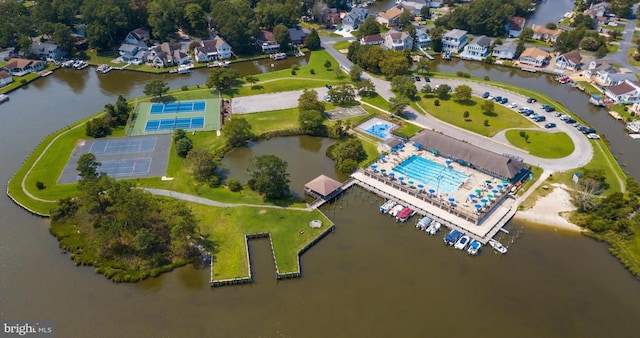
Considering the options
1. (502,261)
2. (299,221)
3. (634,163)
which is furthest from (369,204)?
(634,163)

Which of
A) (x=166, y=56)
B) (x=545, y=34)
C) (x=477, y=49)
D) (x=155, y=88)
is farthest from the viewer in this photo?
(x=545, y=34)

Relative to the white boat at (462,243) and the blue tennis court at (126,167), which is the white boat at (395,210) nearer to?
the white boat at (462,243)

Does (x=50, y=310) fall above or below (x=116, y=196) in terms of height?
below

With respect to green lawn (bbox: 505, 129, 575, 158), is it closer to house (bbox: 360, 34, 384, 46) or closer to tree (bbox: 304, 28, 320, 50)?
house (bbox: 360, 34, 384, 46)

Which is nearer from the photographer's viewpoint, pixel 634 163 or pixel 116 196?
pixel 116 196

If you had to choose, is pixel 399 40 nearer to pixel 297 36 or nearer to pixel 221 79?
pixel 297 36

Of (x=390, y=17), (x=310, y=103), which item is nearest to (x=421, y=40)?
(x=390, y=17)

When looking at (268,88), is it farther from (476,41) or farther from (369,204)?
(476,41)
